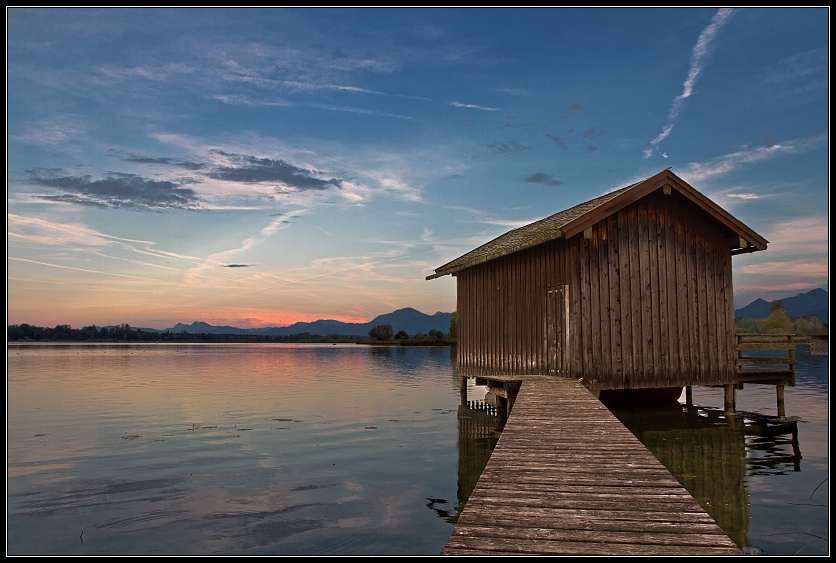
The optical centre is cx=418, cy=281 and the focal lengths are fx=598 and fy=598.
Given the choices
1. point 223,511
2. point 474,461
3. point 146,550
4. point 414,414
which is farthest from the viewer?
point 414,414

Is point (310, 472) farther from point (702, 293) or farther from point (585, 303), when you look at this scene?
point (702, 293)

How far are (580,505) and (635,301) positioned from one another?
12406 millimetres

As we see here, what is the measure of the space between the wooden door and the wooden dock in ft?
25.2

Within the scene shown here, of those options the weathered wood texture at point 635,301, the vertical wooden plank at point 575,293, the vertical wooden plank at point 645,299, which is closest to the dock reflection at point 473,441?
the weathered wood texture at point 635,301

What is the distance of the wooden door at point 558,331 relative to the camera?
654 inches

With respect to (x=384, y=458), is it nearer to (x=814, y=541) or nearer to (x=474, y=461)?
(x=474, y=461)

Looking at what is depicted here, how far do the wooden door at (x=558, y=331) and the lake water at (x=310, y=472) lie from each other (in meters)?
2.94

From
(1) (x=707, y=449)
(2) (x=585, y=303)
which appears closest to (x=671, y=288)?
(2) (x=585, y=303)

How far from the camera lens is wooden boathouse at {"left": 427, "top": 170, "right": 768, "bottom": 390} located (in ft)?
54.1

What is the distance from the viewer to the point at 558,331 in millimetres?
17062

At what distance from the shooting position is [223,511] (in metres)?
10.7

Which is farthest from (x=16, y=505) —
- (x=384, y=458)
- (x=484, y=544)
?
(x=484, y=544)

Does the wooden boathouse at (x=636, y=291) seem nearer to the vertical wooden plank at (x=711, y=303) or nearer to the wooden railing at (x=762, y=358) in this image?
the vertical wooden plank at (x=711, y=303)

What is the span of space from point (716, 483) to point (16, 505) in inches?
538
